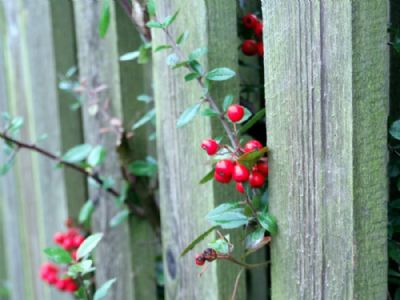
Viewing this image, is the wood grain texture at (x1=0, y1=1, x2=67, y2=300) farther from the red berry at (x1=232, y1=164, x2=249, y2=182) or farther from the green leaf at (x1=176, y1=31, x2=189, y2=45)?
the red berry at (x1=232, y1=164, x2=249, y2=182)

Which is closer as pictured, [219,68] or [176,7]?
[219,68]

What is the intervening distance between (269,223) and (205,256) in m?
0.12

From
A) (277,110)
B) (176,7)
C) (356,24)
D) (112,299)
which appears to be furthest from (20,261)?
A: (356,24)

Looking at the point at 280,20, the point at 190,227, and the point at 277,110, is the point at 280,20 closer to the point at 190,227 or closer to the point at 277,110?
the point at 277,110

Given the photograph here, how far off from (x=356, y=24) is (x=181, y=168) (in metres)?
0.57

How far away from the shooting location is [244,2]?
127 centimetres

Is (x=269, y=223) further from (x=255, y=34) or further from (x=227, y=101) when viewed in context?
(x=255, y=34)

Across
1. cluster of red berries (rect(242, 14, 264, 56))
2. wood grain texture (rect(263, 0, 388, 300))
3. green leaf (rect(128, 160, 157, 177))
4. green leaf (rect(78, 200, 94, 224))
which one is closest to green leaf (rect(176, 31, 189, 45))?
cluster of red berries (rect(242, 14, 264, 56))

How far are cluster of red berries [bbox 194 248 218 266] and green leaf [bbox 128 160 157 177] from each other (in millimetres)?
605

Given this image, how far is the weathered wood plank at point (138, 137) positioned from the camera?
1596mm

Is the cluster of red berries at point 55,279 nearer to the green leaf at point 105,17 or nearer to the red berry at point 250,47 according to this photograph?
the green leaf at point 105,17

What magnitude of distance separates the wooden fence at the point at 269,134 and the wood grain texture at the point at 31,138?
0.01 metres

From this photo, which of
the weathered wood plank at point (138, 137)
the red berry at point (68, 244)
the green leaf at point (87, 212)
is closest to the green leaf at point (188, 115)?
the weathered wood plank at point (138, 137)

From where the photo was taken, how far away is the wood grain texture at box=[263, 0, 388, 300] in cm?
87
